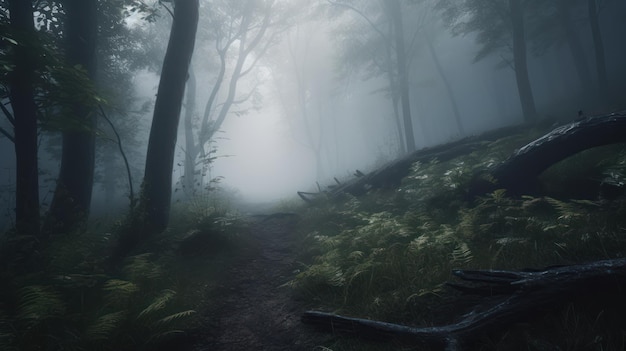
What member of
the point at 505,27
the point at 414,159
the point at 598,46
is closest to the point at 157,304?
the point at 414,159

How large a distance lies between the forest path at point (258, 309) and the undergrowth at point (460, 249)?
0.39m

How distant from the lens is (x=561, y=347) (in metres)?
2.11

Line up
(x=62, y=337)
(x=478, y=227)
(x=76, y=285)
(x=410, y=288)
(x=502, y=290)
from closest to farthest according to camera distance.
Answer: (x=502, y=290)
(x=62, y=337)
(x=410, y=288)
(x=76, y=285)
(x=478, y=227)

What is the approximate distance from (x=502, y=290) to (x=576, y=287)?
1.81ft

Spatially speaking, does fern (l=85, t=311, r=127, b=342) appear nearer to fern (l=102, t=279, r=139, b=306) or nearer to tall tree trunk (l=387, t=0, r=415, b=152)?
fern (l=102, t=279, r=139, b=306)

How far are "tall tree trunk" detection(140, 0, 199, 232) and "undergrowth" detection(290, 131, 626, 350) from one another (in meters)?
4.07

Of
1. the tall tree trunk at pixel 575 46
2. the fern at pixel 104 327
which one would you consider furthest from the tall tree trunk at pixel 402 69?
the fern at pixel 104 327

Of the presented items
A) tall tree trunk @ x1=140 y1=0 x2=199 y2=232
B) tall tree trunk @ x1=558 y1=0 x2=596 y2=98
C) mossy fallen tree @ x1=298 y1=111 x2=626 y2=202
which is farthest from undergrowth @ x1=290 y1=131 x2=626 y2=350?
tall tree trunk @ x1=558 y1=0 x2=596 y2=98

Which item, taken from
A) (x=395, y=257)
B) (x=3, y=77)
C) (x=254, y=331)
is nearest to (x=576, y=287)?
(x=395, y=257)

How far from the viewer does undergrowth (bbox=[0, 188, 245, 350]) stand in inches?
120

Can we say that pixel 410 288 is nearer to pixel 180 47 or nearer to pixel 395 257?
pixel 395 257

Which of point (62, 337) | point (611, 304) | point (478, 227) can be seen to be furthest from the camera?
point (478, 227)

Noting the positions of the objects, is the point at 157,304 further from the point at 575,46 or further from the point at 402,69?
the point at 575,46

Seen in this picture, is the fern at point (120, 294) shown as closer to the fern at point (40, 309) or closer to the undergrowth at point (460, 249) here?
the fern at point (40, 309)
